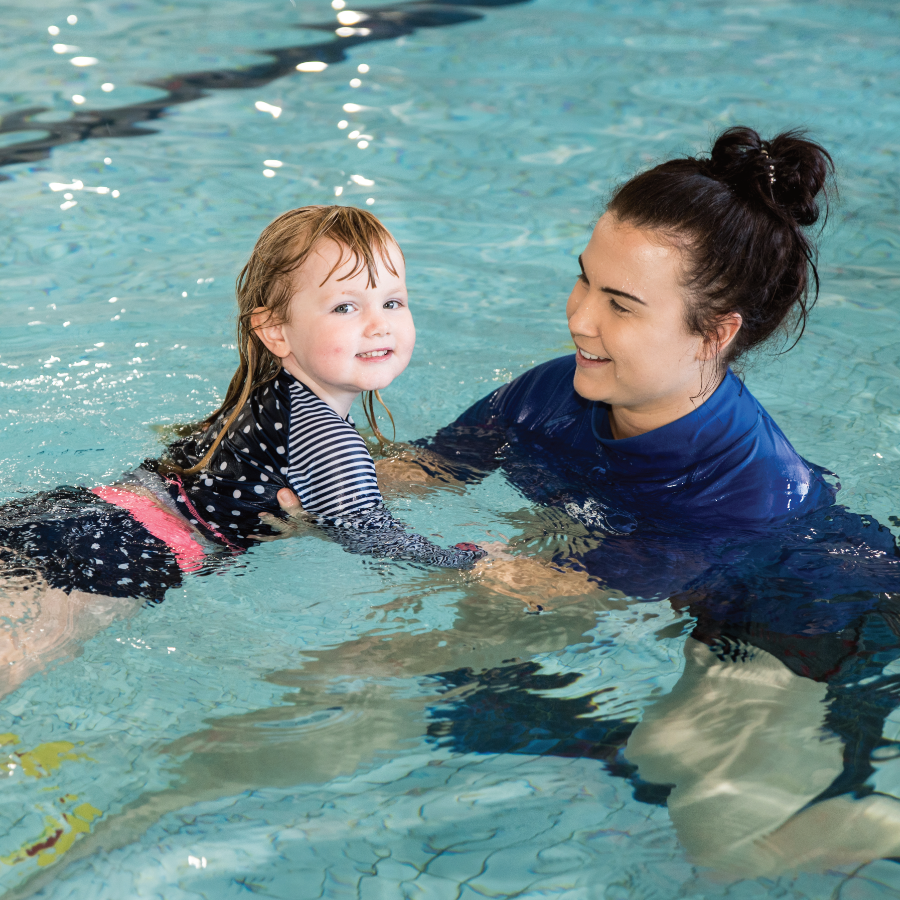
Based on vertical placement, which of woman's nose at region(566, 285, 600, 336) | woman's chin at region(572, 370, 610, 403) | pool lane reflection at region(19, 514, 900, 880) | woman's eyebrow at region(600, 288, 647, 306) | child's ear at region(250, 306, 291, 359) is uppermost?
woman's eyebrow at region(600, 288, 647, 306)

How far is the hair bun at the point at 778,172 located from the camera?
2.40 m

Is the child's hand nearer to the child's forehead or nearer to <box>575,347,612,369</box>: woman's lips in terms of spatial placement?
the child's forehead

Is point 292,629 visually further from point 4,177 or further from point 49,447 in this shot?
point 4,177

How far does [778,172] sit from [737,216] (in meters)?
0.15

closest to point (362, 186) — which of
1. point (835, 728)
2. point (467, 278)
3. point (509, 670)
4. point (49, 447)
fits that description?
point (467, 278)

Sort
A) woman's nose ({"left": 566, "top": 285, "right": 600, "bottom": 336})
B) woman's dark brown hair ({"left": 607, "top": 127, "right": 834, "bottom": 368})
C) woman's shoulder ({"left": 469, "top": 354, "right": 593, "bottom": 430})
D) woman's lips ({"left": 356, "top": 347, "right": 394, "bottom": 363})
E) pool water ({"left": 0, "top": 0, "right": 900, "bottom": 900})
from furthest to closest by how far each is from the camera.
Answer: woman's shoulder ({"left": 469, "top": 354, "right": 593, "bottom": 430}), woman's lips ({"left": 356, "top": 347, "right": 394, "bottom": 363}), woman's nose ({"left": 566, "top": 285, "right": 600, "bottom": 336}), woman's dark brown hair ({"left": 607, "top": 127, "right": 834, "bottom": 368}), pool water ({"left": 0, "top": 0, "right": 900, "bottom": 900})

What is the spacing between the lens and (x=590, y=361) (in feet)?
8.45

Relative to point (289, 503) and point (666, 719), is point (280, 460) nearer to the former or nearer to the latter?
point (289, 503)

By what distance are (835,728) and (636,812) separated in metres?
0.49

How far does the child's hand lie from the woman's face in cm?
76

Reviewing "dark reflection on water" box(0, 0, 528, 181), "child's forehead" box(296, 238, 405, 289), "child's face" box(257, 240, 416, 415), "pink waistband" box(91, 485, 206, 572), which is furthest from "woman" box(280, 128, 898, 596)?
"dark reflection on water" box(0, 0, 528, 181)

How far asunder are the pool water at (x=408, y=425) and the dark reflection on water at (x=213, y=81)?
1.3 inches

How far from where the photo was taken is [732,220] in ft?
7.84

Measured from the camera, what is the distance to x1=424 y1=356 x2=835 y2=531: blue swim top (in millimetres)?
2576
